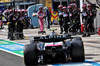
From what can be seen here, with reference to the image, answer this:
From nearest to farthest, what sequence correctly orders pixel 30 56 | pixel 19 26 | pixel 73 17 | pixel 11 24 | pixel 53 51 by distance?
pixel 30 56, pixel 53 51, pixel 11 24, pixel 19 26, pixel 73 17

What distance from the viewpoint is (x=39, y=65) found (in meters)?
9.48

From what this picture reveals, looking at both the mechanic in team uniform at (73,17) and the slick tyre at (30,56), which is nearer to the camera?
the slick tyre at (30,56)

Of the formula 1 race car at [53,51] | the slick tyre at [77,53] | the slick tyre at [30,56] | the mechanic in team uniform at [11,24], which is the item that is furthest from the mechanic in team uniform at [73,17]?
the slick tyre at [30,56]

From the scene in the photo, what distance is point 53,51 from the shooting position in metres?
9.21

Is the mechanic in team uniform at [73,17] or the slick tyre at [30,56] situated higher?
the mechanic in team uniform at [73,17]

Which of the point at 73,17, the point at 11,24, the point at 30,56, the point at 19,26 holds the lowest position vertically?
the point at 30,56

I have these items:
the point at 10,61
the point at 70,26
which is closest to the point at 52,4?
the point at 70,26

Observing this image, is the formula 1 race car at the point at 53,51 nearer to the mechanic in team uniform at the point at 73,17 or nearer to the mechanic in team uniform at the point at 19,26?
the mechanic in team uniform at the point at 19,26

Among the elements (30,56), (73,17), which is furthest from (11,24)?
(30,56)

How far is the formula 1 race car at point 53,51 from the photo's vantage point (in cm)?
915

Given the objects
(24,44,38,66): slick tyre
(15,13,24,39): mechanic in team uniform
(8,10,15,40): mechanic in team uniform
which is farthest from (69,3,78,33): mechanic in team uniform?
(24,44,38,66): slick tyre

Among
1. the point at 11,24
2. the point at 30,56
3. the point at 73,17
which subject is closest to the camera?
the point at 30,56

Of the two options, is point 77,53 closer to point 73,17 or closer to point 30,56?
point 30,56

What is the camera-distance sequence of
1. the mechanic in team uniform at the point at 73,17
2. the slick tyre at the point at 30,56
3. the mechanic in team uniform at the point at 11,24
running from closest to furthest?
the slick tyre at the point at 30,56, the mechanic in team uniform at the point at 11,24, the mechanic in team uniform at the point at 73,17
